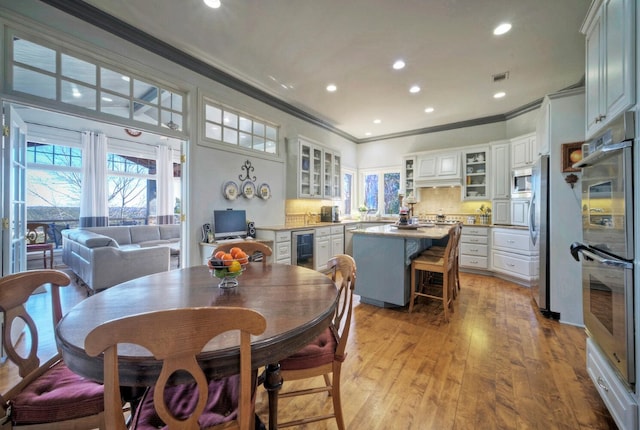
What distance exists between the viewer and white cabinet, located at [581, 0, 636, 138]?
134 cm

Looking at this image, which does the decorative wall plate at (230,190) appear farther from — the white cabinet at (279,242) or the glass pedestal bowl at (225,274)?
the glass pedestal bowl at (225,274)

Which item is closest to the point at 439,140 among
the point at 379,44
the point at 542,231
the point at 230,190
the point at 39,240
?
the point at 542,231

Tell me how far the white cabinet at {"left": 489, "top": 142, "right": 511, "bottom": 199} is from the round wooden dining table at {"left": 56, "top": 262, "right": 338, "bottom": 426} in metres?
4.63

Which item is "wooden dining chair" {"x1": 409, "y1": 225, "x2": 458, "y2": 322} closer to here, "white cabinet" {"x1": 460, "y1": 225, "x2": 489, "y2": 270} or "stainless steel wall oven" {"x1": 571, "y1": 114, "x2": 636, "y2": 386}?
"stainless steel wall oven" {"x1": 571, "y1": 114, "x2": 636, "y2": 386}

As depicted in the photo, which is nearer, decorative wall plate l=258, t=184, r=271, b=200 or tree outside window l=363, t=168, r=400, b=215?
decorative wall plate l=258, t=184, r=271, b=200

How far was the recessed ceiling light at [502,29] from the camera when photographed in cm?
257

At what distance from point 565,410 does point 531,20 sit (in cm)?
328

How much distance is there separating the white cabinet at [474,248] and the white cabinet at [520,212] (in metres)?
0.46

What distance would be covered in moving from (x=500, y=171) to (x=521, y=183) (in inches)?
18.4

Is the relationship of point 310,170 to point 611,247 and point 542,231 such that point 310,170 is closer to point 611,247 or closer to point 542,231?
point 542,231

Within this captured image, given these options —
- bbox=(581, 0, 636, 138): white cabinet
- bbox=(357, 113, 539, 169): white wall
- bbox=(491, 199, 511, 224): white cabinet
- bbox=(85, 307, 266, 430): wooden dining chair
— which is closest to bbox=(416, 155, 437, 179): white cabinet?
bbox=(357, 113, 539, 169): white wall

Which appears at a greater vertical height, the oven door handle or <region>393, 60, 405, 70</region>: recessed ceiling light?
<region>393, 60, 405, 70</region>: recessed ceiling light

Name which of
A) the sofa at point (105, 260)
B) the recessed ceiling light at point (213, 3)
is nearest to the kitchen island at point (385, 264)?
the recessed ceiling light at point (213, 3)

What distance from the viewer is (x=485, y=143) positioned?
5.16 meters
